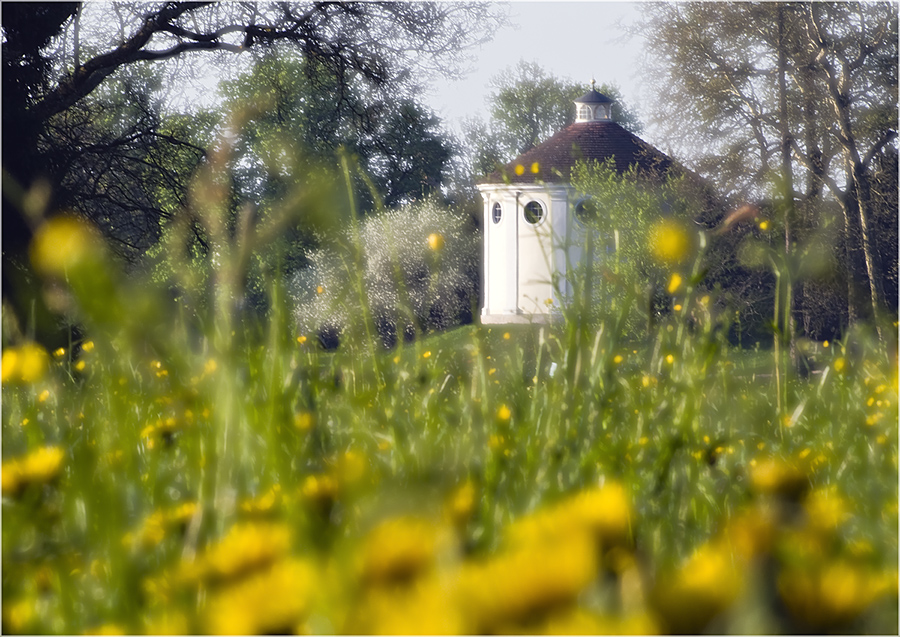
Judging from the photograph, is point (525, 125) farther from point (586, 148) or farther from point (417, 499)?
point (417, 499)

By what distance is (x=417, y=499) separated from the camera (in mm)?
505

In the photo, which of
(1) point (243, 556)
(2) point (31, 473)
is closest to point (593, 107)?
(2) point (31, 473)

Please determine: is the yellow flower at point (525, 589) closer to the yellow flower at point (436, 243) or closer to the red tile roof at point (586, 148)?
the yellow flower at point (436, 243)

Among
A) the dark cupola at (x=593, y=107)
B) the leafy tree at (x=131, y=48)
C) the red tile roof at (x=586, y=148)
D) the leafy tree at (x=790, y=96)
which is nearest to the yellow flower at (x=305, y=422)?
the leafy tree at (x=131, y=48)

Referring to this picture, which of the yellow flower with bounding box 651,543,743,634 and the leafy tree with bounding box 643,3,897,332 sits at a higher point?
the leafy tree with bounding box 643,3,897,332

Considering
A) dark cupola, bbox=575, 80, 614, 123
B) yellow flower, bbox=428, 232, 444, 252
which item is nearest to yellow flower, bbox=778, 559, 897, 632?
yellow flower, bbox=428, 232, 444, 252

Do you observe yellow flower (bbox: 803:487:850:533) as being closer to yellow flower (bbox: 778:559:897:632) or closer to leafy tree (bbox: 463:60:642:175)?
yellow flower (bbox: 778:559:897:632)

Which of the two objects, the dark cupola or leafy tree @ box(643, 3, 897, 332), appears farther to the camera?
the dark cupola

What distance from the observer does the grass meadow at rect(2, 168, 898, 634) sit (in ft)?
1.46

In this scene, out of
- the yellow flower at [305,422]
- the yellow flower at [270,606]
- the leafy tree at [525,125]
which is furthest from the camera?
the leafy tree at [525,125]

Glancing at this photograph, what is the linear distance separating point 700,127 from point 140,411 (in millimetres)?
11998

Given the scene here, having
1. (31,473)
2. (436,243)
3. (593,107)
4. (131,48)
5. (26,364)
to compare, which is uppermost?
(593,107)

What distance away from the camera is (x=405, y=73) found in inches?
331

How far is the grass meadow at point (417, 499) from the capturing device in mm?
444
